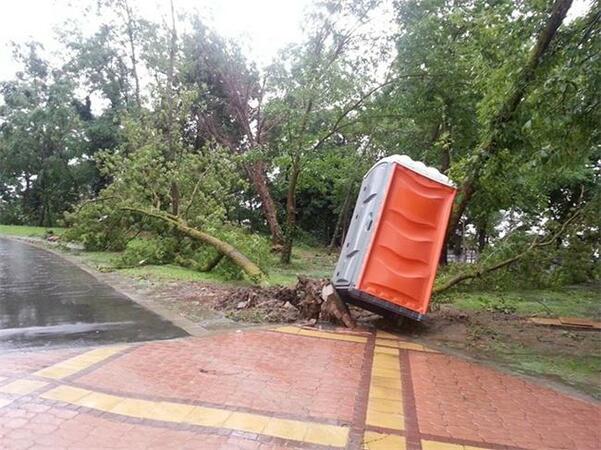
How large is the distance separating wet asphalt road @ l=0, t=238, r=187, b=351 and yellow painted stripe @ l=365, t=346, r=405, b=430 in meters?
2.29

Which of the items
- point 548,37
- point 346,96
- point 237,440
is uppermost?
point 346,96

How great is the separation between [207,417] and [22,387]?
140 centimetres

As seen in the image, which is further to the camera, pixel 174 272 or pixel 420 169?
pixel 174 272

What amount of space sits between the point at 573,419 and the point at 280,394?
7.63 feet

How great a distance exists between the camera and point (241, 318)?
6793 millimetres

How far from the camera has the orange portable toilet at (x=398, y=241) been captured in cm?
656

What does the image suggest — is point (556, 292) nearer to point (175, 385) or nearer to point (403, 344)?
point (403, 344)

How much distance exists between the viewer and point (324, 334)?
633cm

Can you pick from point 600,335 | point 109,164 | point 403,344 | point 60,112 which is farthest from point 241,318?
point 60,112

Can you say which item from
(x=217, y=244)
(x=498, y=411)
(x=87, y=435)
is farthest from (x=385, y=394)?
(x=217, y=244)

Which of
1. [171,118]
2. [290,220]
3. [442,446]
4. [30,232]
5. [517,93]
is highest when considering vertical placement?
[171,118]

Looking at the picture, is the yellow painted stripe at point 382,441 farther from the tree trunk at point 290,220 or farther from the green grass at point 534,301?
the tree trunk at point 290,220

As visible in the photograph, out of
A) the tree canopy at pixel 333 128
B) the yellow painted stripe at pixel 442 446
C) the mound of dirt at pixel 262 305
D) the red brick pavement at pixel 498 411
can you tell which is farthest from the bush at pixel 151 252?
the yellow painted stripe at pixel 442 446

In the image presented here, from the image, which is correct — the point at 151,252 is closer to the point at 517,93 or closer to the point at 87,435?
the point at 517,93
